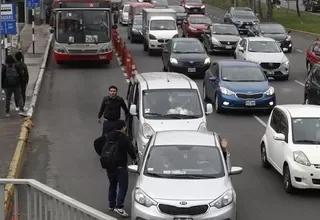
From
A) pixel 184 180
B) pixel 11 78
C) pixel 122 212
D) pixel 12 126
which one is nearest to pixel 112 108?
pixel 122 212

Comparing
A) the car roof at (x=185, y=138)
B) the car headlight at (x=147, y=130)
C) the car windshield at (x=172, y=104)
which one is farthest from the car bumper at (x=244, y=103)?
the car roof at (x=185, y=138)

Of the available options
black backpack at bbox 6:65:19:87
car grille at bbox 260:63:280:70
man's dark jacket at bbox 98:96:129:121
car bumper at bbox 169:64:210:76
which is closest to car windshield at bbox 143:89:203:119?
man's dark jacket at bbox 98:96:129:121

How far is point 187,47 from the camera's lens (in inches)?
1328

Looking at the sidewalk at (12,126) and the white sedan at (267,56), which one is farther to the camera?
the white sedan at (267,56)

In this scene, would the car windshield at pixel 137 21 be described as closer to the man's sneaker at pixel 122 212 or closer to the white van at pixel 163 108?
the white van at pixel 163 108

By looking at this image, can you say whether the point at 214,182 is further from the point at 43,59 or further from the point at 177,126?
the point at 43,59

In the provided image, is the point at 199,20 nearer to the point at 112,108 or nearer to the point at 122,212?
the point at 112,108

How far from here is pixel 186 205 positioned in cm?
1102

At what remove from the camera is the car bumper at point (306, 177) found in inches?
544

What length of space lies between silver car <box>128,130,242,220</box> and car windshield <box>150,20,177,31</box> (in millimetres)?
30203

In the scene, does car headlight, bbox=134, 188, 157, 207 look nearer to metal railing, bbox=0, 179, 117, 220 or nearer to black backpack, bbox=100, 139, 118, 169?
black backpack, bbox=100, 139, 118, 169

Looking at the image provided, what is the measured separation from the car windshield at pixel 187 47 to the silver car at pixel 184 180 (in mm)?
20237

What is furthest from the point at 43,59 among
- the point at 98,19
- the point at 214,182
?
the point at 214,182

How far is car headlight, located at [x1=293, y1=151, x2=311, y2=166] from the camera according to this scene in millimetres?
13953
